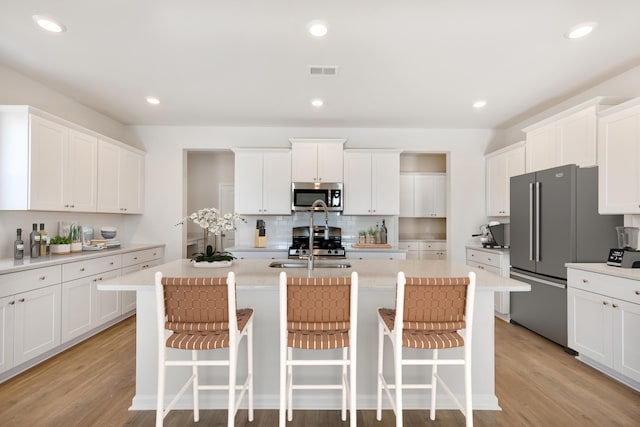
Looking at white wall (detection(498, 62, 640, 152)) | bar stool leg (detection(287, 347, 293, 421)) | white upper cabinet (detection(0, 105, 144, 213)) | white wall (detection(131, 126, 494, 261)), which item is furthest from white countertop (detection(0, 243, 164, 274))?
white wall (detection(498, 62, 640, 152))

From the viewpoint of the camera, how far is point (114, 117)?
4.54 metres

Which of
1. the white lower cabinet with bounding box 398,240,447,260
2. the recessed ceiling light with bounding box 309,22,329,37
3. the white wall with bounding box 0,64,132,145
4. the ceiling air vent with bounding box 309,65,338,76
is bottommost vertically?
the white lower cabinet with bounding box 398,240,447,260

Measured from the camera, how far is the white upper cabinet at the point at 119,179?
3939 mm

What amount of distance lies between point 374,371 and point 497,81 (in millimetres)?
2987

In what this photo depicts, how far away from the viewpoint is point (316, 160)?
4711 millimetres

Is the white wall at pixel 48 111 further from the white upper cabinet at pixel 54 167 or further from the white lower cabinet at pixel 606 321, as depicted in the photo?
the white lower cabinet at pixel 606 321

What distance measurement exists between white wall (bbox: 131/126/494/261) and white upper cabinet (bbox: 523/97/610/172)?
1.11m

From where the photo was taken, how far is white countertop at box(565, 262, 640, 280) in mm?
2362

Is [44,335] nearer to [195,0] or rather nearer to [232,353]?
[232,353]

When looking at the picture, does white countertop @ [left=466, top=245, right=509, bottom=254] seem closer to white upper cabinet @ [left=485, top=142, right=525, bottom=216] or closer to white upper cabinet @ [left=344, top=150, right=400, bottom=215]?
white upper cabinet @ [left=485, top=142, right=525, bottom=216]

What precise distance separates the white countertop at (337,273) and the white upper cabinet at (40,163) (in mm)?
1579

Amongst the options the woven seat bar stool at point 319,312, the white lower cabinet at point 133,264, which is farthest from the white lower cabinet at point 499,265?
the white lower cabinet at point 133,264

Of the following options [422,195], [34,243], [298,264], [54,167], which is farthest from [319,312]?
[422,195]

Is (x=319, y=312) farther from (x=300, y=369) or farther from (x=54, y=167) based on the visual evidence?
(x=54, y=167)
